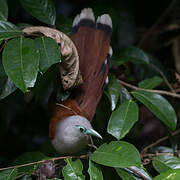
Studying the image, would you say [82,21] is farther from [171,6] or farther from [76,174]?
[171,6]

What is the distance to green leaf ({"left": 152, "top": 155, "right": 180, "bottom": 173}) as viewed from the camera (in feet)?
4.10

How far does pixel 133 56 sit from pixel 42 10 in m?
0.61

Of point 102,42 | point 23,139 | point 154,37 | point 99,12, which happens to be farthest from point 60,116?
point 154,37

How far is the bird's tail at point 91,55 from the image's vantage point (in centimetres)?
142

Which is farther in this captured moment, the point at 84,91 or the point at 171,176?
the point at 84,91

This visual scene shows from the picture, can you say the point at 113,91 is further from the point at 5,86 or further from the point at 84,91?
the point at 5,86

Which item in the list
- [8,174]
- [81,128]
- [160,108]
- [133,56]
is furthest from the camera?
[133,56]

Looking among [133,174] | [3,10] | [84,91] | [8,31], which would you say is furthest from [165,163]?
[3,10]

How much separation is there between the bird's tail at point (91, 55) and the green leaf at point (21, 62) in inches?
15.7

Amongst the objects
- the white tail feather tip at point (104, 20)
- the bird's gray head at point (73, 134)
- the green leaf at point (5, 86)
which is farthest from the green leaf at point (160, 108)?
the green leaf at point (5, 86)

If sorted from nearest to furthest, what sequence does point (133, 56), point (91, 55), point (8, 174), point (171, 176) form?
point (171, 176) < point (8, 174) < point (91, 55) < point (133, 56)

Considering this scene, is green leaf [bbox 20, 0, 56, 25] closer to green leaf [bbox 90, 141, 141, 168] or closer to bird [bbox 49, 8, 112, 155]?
bird [bbox 49, 8, 112, 155]

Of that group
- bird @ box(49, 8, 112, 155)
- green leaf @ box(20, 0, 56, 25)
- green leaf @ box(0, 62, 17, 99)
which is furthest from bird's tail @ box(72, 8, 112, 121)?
green leaf @ box(0, 62, 17, 99)

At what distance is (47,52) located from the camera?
1103 millimetres
